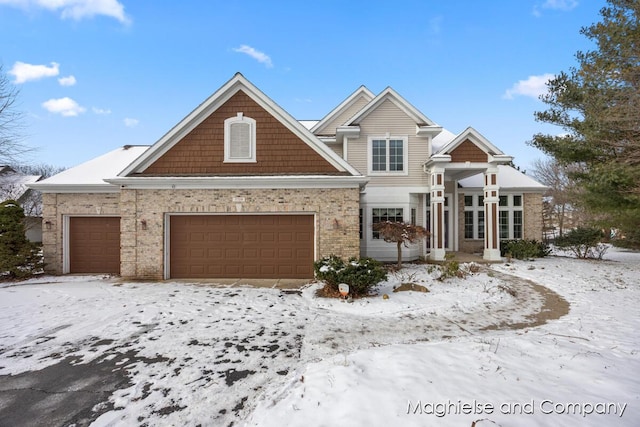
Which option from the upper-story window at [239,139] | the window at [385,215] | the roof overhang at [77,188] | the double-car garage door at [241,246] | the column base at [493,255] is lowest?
the column base at [493,255]

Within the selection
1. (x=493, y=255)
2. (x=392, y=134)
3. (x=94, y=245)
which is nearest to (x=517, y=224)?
(x=493, y=255)

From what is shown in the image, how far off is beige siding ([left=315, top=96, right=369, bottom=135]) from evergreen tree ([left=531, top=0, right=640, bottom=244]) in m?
8.46

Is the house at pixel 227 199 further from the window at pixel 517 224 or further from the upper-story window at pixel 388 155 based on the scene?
the window at pixel 517 224

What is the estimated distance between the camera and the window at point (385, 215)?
13.9 metres

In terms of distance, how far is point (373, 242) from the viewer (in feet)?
45.3

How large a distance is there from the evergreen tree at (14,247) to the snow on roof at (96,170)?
1.25 meters

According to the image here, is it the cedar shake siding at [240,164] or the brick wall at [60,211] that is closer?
the cedar shake siding at [240,164]

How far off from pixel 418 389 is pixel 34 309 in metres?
9.12

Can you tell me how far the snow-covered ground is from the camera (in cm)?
317

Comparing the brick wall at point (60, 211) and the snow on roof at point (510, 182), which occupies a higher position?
the snow on roof at point (510, 182)

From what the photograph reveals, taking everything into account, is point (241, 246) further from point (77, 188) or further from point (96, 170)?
point (96, 170)

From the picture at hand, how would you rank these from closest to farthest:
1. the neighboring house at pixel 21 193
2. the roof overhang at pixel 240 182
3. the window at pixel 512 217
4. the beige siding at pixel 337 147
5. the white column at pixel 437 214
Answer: the roof overhang at pixel 240 182
the white column at pixel 437 214
the beige siding at pixel 337 147
the window at pixel 512 217
the neighboring house at pixel 21 193

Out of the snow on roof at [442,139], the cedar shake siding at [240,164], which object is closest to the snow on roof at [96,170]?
the cedar shake siding at [240,164]

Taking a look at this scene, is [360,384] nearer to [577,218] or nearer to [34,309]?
[34,309]
